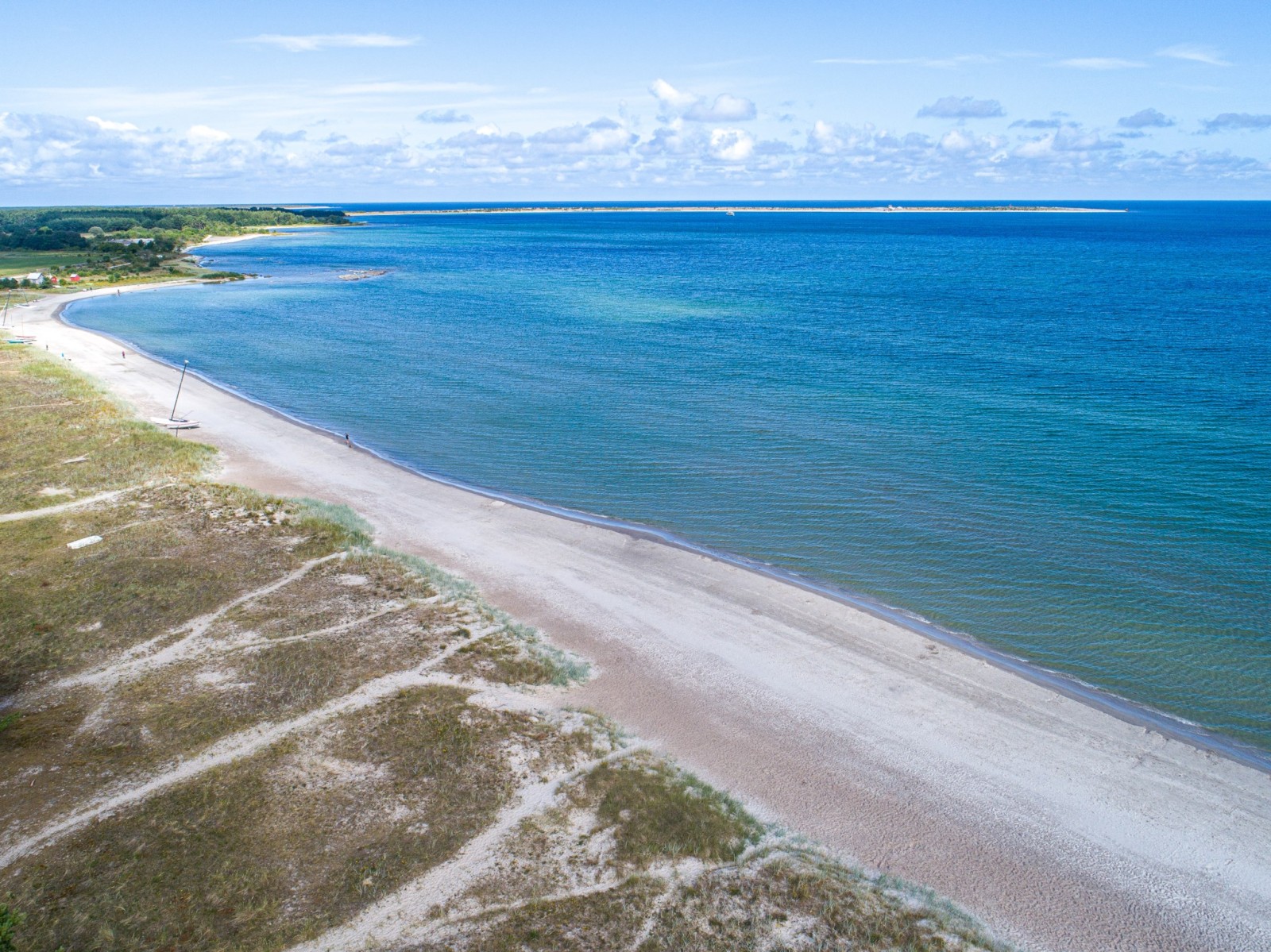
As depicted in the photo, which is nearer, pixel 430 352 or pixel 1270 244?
pixel 430 352

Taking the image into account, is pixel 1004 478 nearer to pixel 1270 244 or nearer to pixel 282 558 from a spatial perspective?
pixel 282 558

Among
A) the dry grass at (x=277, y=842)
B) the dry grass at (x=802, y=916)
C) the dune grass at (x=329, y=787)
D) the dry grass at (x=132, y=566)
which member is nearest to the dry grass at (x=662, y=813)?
the dune grass at (x=329, y=787)

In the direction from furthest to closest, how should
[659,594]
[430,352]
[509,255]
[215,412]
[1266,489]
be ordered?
[509,255] → [430,352] → [215,412] → [1266,489] → [659,594]

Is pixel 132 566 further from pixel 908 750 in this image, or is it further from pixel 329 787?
pixel 908 750

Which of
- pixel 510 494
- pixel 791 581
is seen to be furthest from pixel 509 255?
pixel 791 581

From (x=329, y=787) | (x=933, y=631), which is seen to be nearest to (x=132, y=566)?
(x=329, y=787)

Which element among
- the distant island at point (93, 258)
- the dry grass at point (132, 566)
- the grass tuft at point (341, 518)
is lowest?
the grass tuft at point (341, 518)

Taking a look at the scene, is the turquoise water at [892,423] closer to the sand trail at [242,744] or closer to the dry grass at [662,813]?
the dry grass at [662,813]
